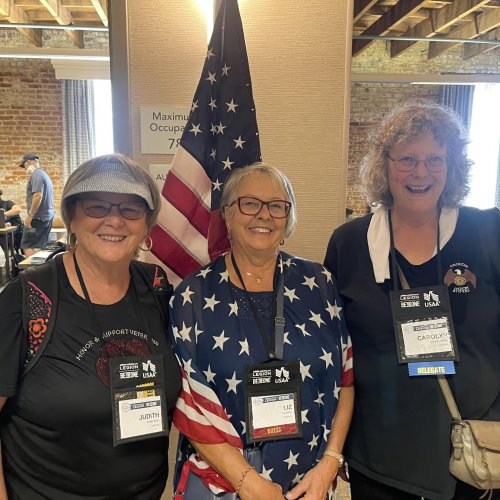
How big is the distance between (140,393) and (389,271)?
805mm

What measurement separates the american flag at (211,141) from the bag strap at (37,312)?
2.08 feet

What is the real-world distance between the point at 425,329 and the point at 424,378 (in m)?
0.14

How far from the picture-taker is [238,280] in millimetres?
1457

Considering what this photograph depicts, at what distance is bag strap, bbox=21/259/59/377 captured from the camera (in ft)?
3.92

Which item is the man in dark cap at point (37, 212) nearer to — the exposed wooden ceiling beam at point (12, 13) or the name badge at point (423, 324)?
the exposed wooden ceiling beam at point (12, 13)

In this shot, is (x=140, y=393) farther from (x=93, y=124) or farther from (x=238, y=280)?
(x=93, y=124)

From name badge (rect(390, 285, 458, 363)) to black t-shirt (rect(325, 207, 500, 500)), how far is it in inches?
1.0

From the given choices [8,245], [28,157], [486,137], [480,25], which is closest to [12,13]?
[28,157]

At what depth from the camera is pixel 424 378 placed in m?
1.41

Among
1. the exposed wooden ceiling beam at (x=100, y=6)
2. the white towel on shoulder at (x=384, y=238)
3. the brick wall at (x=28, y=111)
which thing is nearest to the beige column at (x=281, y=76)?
the white towel on shoulder at (x=384, y=238)

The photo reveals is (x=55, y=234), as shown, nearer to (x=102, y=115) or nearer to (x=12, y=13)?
(x=102, y=115)

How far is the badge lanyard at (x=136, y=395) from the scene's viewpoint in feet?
4.05

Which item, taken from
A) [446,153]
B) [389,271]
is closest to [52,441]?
[389,271]

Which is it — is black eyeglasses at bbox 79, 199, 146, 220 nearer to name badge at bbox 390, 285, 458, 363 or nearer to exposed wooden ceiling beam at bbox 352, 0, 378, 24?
name badge at bbox 390, 285, 458, 363
